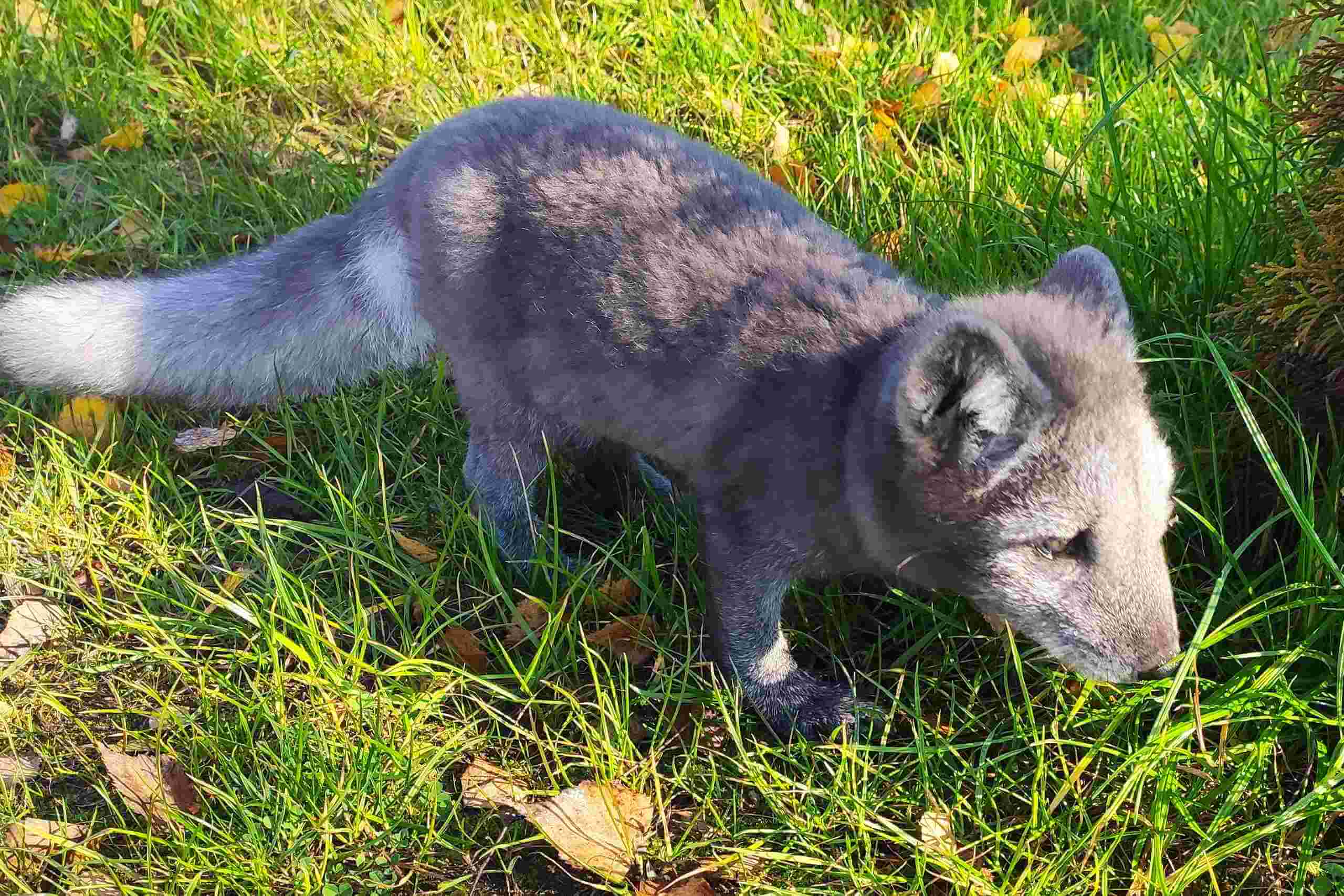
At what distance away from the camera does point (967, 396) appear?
2.25 m

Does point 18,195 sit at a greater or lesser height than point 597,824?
greater

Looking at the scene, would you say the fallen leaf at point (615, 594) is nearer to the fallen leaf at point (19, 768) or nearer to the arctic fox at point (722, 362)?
the arctic fox at point (722, 362)

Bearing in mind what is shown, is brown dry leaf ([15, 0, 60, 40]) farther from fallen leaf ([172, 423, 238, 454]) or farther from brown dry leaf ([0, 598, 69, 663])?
brown dry leaf ([0, 598, 69, 663])

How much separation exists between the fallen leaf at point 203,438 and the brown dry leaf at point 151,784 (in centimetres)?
117

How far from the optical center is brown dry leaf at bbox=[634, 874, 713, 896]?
8.24 feet

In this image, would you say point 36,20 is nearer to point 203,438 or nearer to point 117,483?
point 203,438

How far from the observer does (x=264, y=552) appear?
3.21 metres

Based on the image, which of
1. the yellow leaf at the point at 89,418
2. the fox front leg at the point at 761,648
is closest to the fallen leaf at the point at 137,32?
the yellow leaf at the point at 89,418

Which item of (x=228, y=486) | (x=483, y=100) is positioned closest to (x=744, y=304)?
(x=228, y=486)

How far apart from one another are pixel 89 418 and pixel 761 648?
2436 millimetres

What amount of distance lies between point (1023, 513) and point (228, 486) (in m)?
2.59

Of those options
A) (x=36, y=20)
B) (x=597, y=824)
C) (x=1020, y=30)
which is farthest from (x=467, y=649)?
(x=36, y=20)

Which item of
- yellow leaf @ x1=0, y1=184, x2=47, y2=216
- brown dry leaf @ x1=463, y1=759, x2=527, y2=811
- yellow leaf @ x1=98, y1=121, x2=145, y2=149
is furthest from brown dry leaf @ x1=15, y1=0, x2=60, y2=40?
brown dry leaf @ x1=463, y1=759, x2=527, y2=811

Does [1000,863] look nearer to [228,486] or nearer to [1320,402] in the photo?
[1320,402]
